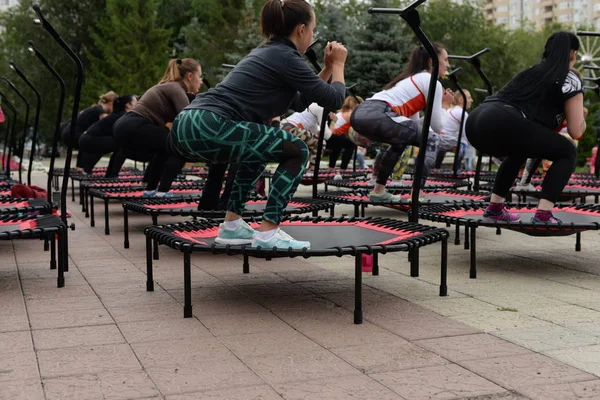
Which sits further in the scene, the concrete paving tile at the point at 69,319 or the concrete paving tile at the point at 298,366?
the concrete paving tile at the point at 69,319

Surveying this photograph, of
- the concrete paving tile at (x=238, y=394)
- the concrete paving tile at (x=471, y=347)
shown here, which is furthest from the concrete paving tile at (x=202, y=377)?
the concrete paving tile at (x=471, y=347)

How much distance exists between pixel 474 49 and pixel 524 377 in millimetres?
35370

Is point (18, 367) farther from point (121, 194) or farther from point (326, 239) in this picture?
point (121, 194)

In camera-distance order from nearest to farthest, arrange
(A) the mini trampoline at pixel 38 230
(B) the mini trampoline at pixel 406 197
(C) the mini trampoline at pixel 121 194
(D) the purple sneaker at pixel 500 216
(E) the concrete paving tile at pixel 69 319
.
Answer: (E) the concrete paving tile at pixel 69 319, (A) the mini trampoline at pixel 38 230, (D) the purple sneaker at pixel 500 216, (B) the mini trampoline at pixel 406 197, (C) the mini trampoline at pixel 121 194

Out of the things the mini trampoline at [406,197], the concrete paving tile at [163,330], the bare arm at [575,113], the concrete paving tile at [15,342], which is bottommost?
the concrete paving tile at [15,342]

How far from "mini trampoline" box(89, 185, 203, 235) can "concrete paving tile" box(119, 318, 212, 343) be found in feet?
8.61

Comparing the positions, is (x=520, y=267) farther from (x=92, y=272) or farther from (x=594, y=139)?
(x=594, y=139)

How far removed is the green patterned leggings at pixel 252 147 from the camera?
319cm

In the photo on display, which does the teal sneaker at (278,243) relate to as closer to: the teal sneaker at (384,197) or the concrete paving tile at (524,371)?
the concrete paving tile at (524,371)

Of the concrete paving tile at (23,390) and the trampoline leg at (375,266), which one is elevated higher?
the trampoline leg at (375,266)

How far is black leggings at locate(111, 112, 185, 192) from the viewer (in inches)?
238

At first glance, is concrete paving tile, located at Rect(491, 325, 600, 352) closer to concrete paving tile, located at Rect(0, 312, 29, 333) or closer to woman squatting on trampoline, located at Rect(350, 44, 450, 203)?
concrete paving tile, located at Rect(0, 312, 29, 333)

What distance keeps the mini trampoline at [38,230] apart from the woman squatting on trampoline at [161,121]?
1835mm

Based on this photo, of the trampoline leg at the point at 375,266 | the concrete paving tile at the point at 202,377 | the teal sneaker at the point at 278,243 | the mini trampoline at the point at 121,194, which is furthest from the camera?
the mini trampoline at the point at 121,194
